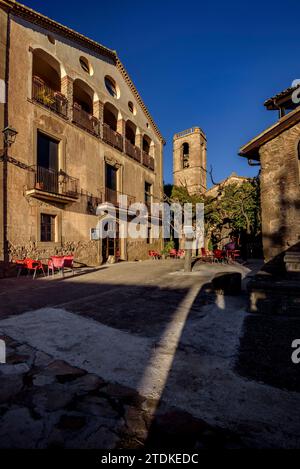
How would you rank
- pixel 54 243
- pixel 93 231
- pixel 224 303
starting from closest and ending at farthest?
pixel 224 303, pixel 54 243, pixel 93 231

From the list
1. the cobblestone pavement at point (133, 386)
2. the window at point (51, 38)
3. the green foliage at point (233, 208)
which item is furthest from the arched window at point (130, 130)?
the cobblestone pavement at point (133, 386)

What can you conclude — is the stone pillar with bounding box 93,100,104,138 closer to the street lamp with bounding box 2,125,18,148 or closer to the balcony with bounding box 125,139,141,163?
the balcony with bounding box 125,139,141,163

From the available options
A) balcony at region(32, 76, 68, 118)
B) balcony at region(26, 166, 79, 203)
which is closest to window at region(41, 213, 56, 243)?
balcony at region(26, 166, 79, 203)

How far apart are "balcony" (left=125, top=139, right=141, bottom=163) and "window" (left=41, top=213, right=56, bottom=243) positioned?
8.49 metres

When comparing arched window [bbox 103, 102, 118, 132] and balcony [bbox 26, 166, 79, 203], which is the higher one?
arched window [bbox 103, 102, 118, 132]

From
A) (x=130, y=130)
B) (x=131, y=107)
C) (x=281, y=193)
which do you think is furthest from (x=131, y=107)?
(x=281, y=193)

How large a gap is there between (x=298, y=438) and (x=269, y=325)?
241 cm

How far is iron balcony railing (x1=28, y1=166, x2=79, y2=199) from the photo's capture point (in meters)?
10.9

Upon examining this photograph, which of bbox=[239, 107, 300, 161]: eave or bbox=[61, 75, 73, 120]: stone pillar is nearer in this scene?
bbox=[239, 107, 300, 161]: eave

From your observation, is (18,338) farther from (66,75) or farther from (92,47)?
(92,47)

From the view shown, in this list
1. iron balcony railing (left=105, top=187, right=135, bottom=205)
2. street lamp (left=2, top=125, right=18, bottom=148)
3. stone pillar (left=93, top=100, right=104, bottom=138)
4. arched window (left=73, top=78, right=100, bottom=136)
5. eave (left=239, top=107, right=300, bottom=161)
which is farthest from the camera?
iron balcony railing (left=105, top=187, right=135, bottom=205)

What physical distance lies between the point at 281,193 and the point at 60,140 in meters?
10.6
